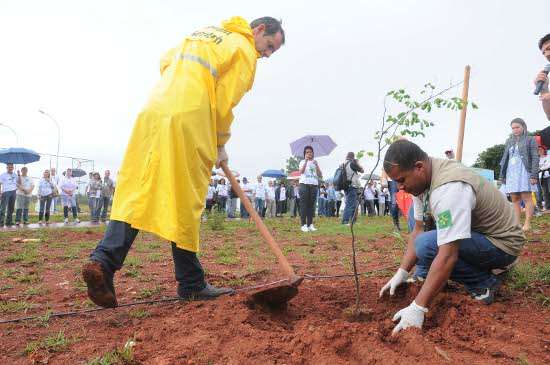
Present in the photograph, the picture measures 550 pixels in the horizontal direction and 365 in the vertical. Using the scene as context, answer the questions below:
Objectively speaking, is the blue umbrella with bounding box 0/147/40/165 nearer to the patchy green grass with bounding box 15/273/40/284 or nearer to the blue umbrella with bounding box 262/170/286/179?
the patchy green grass with bounding box 15/273/40/284

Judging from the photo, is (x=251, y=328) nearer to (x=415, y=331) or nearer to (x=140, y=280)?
(x=415, y=331)

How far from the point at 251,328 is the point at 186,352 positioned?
438 millimetres

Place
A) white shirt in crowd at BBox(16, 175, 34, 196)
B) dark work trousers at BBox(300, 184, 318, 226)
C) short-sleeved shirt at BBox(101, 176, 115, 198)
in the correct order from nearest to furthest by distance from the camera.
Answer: dark work trousers at BBox(300, 184, 318, 226), white shirt in crowd at BBox(16, 175, 34, 196), short-sleeved shirt at BBox(101, 176, 115, 198)

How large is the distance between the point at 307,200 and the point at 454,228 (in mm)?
6957

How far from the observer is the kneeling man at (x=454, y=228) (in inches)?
95.0

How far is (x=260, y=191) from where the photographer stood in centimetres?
2014

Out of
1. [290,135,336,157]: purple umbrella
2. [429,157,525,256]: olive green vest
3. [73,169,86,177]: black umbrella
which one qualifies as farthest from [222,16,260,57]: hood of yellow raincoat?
[73,169,86,177]: black umbrella

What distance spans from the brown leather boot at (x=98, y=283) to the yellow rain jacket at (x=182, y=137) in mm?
314

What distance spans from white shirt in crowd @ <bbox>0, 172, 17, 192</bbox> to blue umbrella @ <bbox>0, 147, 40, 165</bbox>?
317 cm

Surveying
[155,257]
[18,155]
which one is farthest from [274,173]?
[155,257]

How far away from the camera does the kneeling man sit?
2.41 meters

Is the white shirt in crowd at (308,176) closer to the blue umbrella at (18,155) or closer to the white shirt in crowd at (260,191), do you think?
the white shirt in crowd at (260,191)

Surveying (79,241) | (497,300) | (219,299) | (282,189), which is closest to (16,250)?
(79,241)

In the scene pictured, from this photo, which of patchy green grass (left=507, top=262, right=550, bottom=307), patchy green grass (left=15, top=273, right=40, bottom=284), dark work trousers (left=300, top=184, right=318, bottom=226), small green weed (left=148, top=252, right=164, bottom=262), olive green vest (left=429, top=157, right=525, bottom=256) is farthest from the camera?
dark work trousers (left=300, top=184, right=318, bottom=226)
